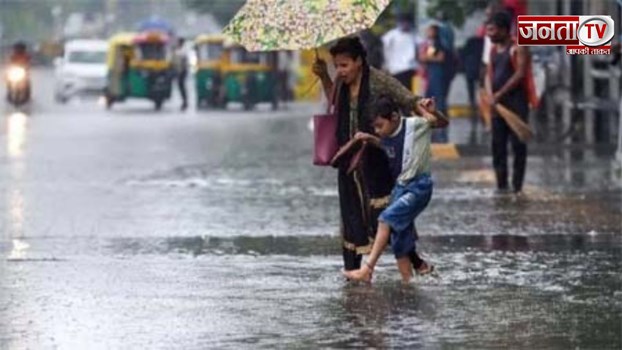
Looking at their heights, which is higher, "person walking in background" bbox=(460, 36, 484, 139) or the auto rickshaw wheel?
"person walking in background" bbox=(460, 36, 484, 139)

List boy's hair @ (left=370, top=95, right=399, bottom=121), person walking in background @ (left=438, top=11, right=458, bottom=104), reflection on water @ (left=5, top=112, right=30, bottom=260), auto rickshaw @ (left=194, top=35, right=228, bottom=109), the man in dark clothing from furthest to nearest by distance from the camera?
auto rickshaw @ (left=194, top=35, right=228, bottom=109) → person walking in background @ (left=438, top=11, right=458, bottom=104) → the man in dark clothing → reflection on water @ (left=5, top=112, right=30, bottom=260) → boy's hair @ (left=370, top=95, right=399, bottom=121)

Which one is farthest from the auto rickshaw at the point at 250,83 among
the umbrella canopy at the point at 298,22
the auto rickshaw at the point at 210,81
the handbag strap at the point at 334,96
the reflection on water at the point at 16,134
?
the umbrella canopy at the point at 298,22

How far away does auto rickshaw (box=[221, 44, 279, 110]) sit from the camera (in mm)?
45000

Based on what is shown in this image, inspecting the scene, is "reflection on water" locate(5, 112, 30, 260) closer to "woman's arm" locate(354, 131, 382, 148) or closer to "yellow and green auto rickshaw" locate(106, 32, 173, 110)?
"woman's arm" locate(354, 131, 382, 148)

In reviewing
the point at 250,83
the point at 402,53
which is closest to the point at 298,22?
the point at 402,53

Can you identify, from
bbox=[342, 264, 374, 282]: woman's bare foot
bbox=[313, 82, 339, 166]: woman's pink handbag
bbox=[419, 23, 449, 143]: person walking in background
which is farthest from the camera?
bbox=[419, 23, 449, 143]: person walking in background

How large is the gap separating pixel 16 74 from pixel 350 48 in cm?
3307

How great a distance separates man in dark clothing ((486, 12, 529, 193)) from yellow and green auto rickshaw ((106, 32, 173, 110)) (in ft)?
91.5

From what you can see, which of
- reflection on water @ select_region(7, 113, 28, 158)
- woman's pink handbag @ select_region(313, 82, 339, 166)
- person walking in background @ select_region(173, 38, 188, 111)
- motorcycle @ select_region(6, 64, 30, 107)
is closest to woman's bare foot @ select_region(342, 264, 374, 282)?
woman's pink handbag @ select_region(313, 82, 339, 166)

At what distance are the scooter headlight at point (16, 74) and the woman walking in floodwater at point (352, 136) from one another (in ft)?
107

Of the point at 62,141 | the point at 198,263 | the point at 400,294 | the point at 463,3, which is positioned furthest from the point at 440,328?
the point at 463,3

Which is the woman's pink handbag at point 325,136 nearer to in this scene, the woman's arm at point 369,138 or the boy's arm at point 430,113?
the woman's arm at point 369,138

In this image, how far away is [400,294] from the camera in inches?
451

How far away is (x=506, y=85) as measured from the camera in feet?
56.8
